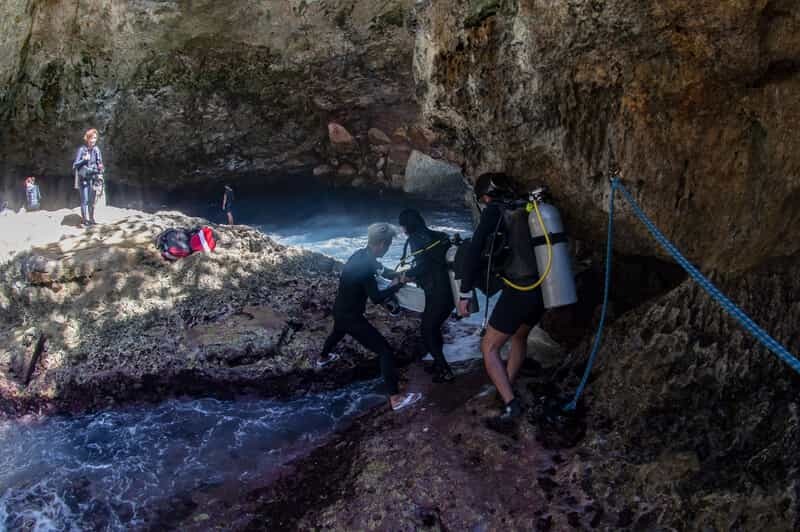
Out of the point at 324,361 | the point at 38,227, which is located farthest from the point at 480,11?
the point at 38,227

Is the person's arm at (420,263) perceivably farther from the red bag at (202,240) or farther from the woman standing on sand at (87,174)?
the woman standing on sand at (87,174)

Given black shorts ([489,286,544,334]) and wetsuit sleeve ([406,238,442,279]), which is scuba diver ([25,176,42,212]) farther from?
black shorts ([489,286,544,334])

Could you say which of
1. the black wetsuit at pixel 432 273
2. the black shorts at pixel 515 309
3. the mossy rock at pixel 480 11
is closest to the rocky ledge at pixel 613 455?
the black shorts at pixel 515 309

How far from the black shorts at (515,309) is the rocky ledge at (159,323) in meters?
2.62

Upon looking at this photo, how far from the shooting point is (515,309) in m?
5.23

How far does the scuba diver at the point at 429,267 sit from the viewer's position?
6.46m

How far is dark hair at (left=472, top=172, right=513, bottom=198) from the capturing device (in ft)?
17.7

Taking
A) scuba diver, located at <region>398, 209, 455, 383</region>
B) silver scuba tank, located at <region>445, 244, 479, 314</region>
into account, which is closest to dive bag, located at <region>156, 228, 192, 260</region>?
scuba diver, located at <region>398, 209, 455, 383</region>

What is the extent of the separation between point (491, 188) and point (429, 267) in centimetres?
134

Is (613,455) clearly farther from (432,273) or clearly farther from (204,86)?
(204,86)

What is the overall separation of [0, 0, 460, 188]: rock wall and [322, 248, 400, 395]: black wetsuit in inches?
399

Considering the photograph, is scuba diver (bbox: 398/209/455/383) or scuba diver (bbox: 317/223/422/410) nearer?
scuba diver (bbox: 317/223/422/410)

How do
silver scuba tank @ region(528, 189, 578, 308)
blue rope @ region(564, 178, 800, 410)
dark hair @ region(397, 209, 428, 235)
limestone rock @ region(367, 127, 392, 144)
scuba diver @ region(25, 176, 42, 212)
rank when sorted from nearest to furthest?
blue rope @ region(564, 178, 800, 410), silver scuba tank @ region(528, 189, 578, 308), dark hair @ region(397, 209, 428, 235), scuba diver @ region(25, 176, 42, 212), limestone rock @ region(367, 127, 392, 144)

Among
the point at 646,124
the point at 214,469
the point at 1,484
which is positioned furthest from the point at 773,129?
the point at 1,484
